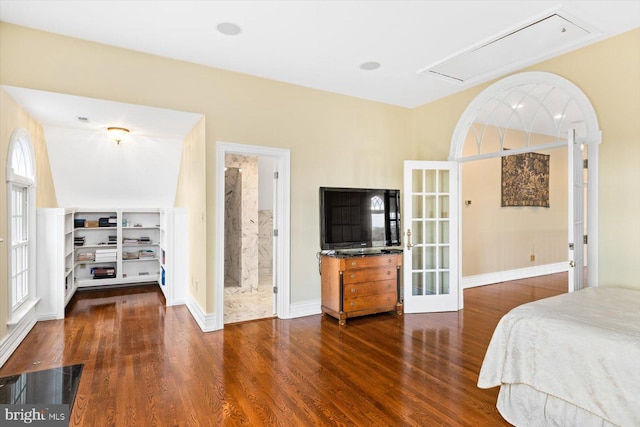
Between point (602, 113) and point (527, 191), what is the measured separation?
372cm

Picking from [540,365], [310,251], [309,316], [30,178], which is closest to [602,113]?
[540,365]

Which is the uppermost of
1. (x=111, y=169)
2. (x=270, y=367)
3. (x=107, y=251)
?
(x=111, y=169)

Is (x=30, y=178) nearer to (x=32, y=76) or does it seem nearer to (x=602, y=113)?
(x=32, y=76)

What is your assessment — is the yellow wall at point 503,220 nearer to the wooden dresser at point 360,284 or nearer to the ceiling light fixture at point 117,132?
the wooden dresser at point 360,284

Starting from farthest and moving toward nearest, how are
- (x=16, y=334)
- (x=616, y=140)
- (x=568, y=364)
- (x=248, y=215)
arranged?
(x=248, y=215), (x=16, y=334), (x=616, y=140), (x=568, y=364)

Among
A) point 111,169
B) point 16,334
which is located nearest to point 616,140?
point 16,334

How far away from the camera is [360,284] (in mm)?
4242

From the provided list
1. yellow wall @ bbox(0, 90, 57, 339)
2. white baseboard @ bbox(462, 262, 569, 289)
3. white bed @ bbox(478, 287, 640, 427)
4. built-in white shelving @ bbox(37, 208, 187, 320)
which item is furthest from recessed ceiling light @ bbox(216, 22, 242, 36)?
white baseboard @ bbox(462, 262, 569, 289)

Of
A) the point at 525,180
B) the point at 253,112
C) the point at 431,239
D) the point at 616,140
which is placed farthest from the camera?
the point at 525,180

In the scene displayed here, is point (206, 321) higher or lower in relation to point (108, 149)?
lower

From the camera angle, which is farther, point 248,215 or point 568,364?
point 248,215

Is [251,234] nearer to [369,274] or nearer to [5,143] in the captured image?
[369,274]

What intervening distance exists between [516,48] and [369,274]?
109 inches

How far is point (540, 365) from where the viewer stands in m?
2.08
